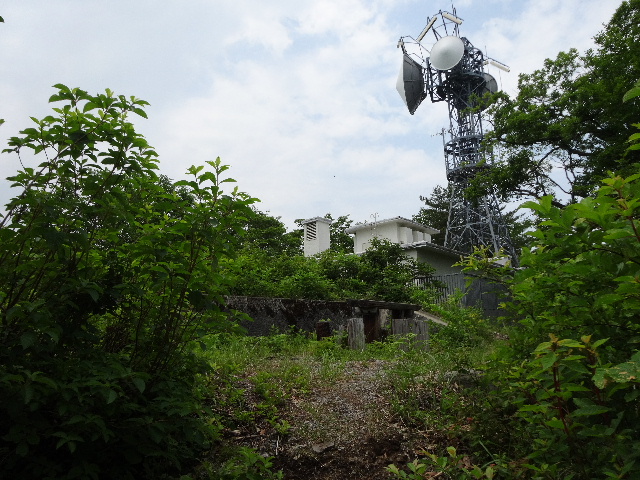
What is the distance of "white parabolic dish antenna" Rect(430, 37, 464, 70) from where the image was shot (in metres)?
28.1

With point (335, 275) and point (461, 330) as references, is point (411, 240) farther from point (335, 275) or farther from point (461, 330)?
point (461, 330)

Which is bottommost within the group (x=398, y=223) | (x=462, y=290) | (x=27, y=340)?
(x=27, y=340)

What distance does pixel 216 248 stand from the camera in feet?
9.34

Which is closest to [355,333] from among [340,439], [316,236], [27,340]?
[340,439]

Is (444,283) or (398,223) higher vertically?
(398,223)

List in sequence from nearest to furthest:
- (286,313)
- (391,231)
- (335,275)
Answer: (286,313) → (335,275) → (391,231)

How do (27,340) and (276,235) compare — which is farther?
(276,235)

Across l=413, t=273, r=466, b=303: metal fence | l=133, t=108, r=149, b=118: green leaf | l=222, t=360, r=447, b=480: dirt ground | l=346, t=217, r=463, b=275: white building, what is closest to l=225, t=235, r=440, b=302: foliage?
l=413, t=273, r=466, b=303: metal fence

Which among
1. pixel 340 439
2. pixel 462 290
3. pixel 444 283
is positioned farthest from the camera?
pixel 444 283

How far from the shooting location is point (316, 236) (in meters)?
22.4

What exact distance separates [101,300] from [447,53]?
29.2m

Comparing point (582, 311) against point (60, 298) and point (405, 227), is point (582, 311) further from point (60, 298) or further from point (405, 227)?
point (405, 227)

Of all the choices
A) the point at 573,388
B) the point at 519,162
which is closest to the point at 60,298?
the point at 573,388

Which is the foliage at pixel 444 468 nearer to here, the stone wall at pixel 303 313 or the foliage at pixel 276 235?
the stone wall at pixel 303 313
